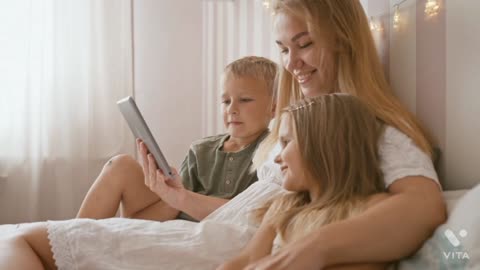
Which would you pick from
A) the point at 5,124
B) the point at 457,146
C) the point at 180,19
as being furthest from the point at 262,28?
the point at 457,146

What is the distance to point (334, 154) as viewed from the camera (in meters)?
0.97

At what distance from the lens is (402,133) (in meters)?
1.02

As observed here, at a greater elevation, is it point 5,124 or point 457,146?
point 457,146

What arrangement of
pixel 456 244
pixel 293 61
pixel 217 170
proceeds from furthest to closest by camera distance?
pixel 217 170 → pixel 293 61 → pixel 456 244

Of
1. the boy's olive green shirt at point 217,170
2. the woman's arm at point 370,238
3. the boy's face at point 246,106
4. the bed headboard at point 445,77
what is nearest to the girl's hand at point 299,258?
the woman's arm at point 370,238

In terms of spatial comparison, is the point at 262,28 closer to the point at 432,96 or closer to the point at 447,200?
the point at 432,96

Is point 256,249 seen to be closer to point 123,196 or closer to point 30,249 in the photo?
point 30,249

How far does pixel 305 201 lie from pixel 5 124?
180 cm

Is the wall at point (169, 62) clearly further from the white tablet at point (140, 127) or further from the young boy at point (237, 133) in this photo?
the white tablet at point (140, 127)

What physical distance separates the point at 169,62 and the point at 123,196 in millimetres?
1203

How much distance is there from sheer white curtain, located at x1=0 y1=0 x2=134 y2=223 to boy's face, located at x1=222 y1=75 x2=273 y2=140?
1008 mm

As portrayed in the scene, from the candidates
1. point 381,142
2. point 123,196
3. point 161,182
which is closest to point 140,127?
point 161,182

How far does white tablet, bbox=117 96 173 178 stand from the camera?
119 cm

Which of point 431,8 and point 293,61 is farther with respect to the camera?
point 293,61
